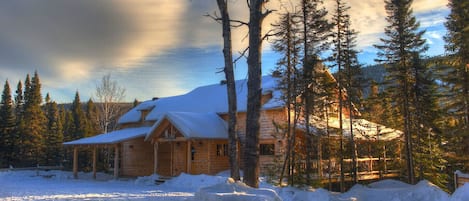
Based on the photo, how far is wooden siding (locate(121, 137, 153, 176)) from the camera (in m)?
27.4

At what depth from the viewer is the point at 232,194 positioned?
6344 millimetres

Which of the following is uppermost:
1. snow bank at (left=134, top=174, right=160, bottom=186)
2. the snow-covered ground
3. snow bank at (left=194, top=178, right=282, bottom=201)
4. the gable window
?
the gable window

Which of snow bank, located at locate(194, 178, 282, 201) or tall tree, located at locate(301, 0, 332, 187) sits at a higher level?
tall tree, located at locate(301, 0, 332, 187)

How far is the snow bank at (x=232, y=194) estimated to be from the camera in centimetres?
623

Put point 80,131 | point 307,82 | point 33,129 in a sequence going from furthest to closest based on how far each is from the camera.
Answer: point 80,131 < point 33,129 < point 307,82

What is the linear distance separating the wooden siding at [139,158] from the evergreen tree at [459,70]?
59.1ft

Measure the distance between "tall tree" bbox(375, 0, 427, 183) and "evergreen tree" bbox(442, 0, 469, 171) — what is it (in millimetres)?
1477

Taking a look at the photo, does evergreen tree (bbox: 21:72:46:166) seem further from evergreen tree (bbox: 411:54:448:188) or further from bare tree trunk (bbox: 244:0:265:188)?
bare tree trunk (bbox: 244:0:265:188)

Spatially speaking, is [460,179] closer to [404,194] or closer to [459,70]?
[404,194]

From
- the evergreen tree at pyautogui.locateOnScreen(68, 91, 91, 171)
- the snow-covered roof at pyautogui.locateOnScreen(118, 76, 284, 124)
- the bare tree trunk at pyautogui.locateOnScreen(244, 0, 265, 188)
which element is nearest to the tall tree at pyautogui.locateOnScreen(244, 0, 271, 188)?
the bare tree trunk at pyautogui.locateOnScreen(244, 0, 265, 188)

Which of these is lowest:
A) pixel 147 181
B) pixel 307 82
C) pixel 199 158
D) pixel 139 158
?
pixel 147 181

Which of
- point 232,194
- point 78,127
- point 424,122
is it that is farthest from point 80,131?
point 232,194

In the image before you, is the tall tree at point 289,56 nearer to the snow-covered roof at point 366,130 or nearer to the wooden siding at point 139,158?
the snow-covered roof at point 366,130

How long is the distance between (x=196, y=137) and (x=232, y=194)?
49.9ft
